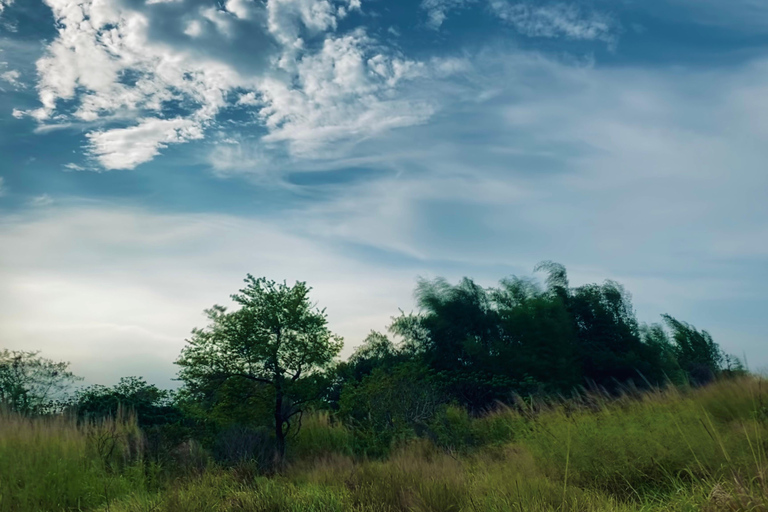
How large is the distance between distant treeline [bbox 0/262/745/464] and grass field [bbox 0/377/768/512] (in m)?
1.08

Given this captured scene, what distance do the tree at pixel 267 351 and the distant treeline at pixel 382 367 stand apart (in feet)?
0.08

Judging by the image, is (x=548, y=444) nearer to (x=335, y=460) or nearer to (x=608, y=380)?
(x=335, y=460)

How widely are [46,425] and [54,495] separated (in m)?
2.73

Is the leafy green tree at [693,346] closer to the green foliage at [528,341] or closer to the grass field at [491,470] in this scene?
the green foliage at [528,341]

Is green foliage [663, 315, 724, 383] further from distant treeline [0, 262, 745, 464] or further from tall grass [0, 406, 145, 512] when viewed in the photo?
tall grass [0, 406, 145, 512]

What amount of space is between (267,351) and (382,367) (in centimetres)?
832

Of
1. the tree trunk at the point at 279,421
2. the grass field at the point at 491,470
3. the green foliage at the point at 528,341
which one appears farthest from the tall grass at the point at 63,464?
the green foliage at the point at 528,341

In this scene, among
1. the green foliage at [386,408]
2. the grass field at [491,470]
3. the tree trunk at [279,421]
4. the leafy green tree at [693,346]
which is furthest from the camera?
the leafy green tree at [693,346]

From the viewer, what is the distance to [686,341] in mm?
31422

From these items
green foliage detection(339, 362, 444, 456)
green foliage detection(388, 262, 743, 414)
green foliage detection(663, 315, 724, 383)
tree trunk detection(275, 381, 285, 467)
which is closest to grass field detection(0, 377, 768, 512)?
tree trunk detection(275, 381, 285, 467)

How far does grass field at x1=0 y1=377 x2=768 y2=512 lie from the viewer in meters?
5.87

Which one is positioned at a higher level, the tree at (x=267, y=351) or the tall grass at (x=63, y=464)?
the tree at (x=267, y=351)

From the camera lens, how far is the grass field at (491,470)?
19.2ft

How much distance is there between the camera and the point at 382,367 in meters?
19.5
